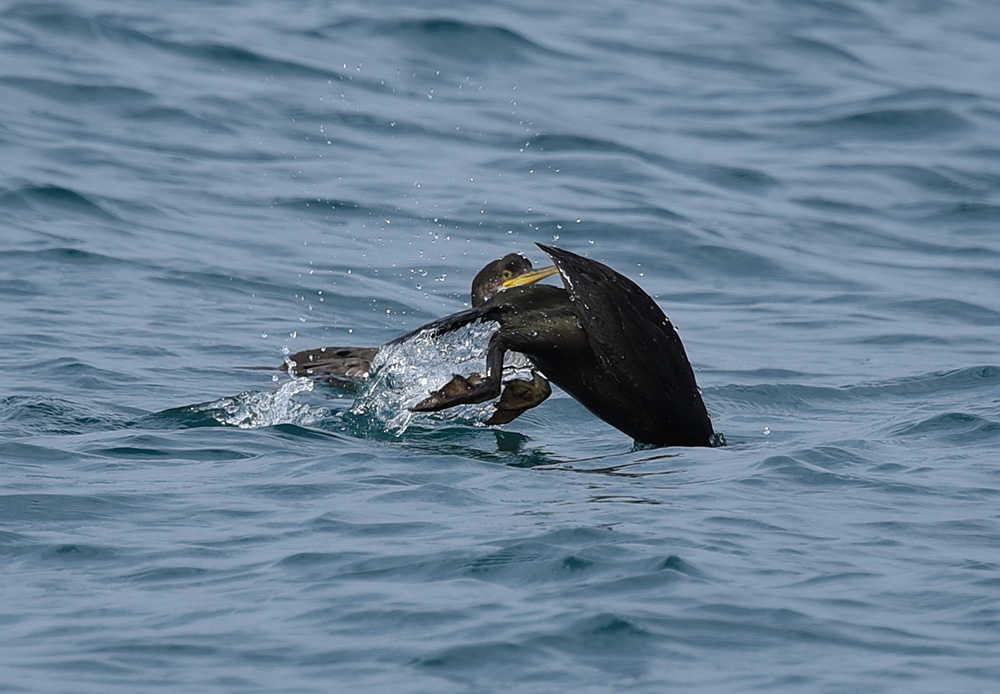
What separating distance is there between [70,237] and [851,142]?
8.07m

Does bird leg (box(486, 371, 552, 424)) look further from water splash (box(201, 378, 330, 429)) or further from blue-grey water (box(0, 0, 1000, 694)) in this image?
water splash (box(201, 378, 330, 429))

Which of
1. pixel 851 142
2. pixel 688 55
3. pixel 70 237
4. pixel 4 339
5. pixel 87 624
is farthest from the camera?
pixel 688 55

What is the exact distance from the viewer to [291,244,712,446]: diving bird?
6.84 meters

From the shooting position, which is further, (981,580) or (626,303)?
(626,303)

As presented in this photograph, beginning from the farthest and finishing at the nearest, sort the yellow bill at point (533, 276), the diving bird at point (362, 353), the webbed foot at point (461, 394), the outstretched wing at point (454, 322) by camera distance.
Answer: the diving bird at point (362, 353), the yellow bill at point (533, 276), the outstretched wing at point (454, 322), the webbed foot at point (461, 394)

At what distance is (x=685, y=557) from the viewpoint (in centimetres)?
576

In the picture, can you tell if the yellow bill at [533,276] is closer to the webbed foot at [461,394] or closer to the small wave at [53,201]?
the webbed foot at [461,394]

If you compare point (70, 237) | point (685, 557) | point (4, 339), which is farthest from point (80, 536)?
point (70, 237)

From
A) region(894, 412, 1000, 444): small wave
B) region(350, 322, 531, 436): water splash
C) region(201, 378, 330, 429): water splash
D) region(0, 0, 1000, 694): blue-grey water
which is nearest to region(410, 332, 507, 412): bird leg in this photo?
region(0, 0, 1000, 694): blue-grey water

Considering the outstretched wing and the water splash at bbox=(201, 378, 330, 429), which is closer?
the outstretched wing

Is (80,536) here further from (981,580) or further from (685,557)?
(981,580)

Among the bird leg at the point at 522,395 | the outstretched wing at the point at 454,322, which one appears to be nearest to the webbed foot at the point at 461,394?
the outstretched wing at the point at 454,322

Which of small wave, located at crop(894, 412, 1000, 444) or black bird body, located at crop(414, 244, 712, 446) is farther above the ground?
black bird body, located at crop(414, 244, 712, 446)

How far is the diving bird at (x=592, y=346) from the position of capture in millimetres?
6840
